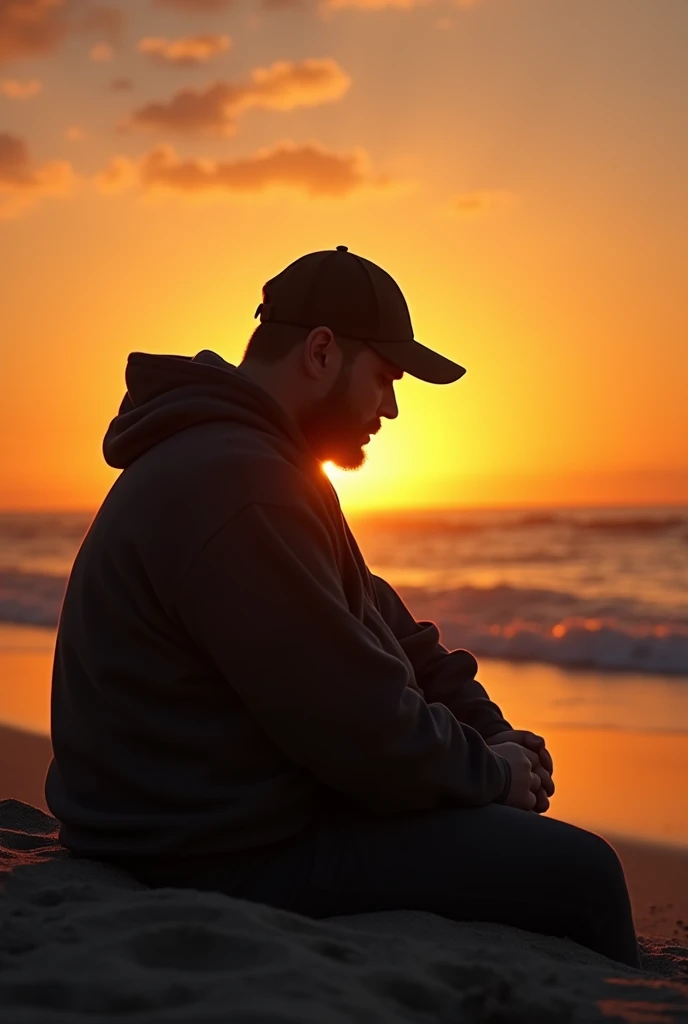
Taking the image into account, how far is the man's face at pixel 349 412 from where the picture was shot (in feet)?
10.1

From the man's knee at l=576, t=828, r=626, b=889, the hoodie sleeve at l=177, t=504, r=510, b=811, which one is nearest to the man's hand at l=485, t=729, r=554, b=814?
the man's knee at l=576, t=828, r=626, b=889

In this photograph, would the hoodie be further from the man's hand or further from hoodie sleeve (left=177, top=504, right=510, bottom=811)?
the man's hand

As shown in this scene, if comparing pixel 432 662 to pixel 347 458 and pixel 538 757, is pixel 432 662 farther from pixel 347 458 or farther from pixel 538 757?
pixel 347 458

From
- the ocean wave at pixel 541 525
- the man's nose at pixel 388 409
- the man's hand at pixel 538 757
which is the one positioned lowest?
the man's hand at pixel 538 757

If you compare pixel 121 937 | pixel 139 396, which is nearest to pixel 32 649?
pixel 139 396

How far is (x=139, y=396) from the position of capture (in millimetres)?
3010

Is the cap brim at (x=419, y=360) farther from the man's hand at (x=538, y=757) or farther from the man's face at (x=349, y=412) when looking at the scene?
the man's hand at (x=538, y=757)

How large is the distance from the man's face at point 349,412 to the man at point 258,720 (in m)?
0.12

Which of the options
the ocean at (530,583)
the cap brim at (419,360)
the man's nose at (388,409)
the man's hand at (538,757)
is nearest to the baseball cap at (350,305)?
the cap brim at (419,360)

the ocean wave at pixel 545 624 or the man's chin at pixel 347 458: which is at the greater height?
the ocean wave at pixel 545 624

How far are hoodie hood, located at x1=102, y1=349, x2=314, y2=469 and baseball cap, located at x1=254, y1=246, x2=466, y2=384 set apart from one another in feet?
0.85

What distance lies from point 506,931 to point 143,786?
92 centimetres

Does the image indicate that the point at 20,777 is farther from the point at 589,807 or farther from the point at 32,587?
the point at 32,587

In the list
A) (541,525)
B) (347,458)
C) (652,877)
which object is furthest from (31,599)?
(541,525)
